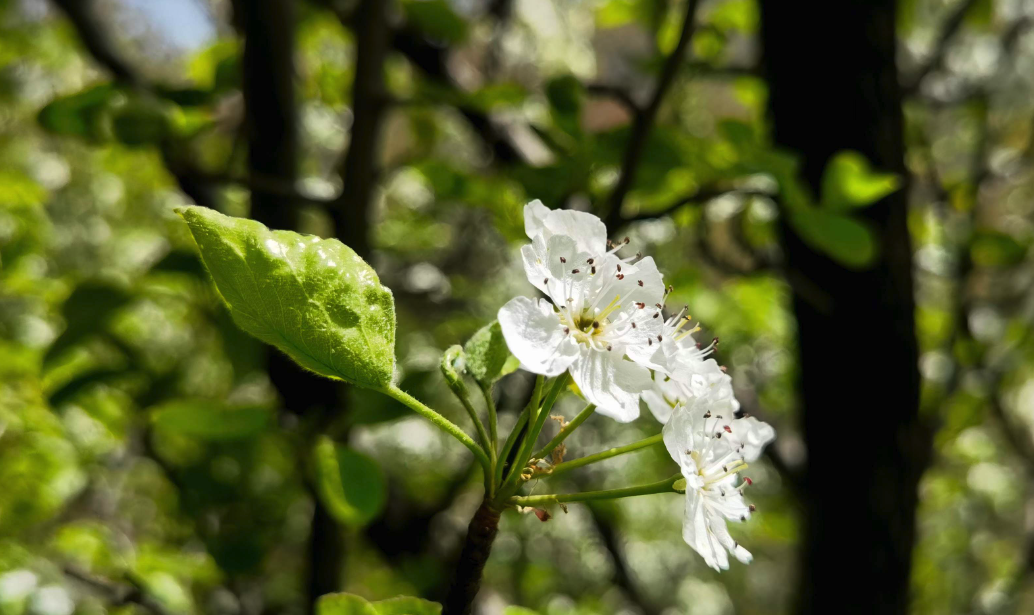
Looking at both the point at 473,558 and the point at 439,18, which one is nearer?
the point at 473,558

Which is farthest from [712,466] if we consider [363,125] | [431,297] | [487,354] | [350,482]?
[431,297]

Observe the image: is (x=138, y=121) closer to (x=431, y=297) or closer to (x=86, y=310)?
(x=86, y=310)

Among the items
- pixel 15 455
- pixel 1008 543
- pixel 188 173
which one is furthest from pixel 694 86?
pixel 1008 543

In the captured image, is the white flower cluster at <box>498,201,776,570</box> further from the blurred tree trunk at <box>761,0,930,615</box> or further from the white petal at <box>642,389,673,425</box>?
the blurred tree trunk at <box>761,0,930,615</box>

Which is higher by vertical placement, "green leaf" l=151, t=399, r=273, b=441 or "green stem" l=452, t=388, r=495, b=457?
"green stem" l=452, t=388, r=495, b=457

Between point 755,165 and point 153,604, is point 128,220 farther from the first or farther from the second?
point 755,165

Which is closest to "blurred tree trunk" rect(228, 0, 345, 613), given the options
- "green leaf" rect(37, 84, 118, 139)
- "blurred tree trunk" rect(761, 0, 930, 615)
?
"green leaf" rect(37, 84, 118, 139)
